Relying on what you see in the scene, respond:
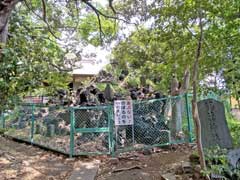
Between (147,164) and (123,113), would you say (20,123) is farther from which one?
(147,164)

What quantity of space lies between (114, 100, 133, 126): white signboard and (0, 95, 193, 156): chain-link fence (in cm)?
14

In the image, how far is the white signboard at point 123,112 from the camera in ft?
21.6

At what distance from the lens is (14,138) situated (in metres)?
9.26

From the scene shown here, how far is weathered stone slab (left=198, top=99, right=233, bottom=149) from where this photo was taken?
504 centimetres

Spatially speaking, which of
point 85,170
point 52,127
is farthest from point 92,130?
point 52,127

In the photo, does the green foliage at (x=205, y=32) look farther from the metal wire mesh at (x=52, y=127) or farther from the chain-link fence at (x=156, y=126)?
the metal wire mesh at (x=52, y=127)

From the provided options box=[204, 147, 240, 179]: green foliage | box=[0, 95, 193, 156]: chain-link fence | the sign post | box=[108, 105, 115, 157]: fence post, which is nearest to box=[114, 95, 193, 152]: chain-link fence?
box=[0, 95, 193, 156]: chain-link fence

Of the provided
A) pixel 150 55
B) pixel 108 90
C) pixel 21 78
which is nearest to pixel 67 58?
pixel 108 90

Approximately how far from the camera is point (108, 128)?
6668mm

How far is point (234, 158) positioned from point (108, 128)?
3.08 meters

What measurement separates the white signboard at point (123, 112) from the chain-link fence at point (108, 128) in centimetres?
14

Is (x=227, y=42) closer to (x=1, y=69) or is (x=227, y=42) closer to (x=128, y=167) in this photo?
(x=128, y=167)

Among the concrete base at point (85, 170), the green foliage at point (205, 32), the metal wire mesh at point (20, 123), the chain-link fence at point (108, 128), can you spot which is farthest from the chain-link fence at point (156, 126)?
the metal wire mesh at point (20, 123)

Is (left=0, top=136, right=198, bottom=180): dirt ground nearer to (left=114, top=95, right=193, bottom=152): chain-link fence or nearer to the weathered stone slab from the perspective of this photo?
(left=114, top=95, right=193, bottom=152): chain-link fence
